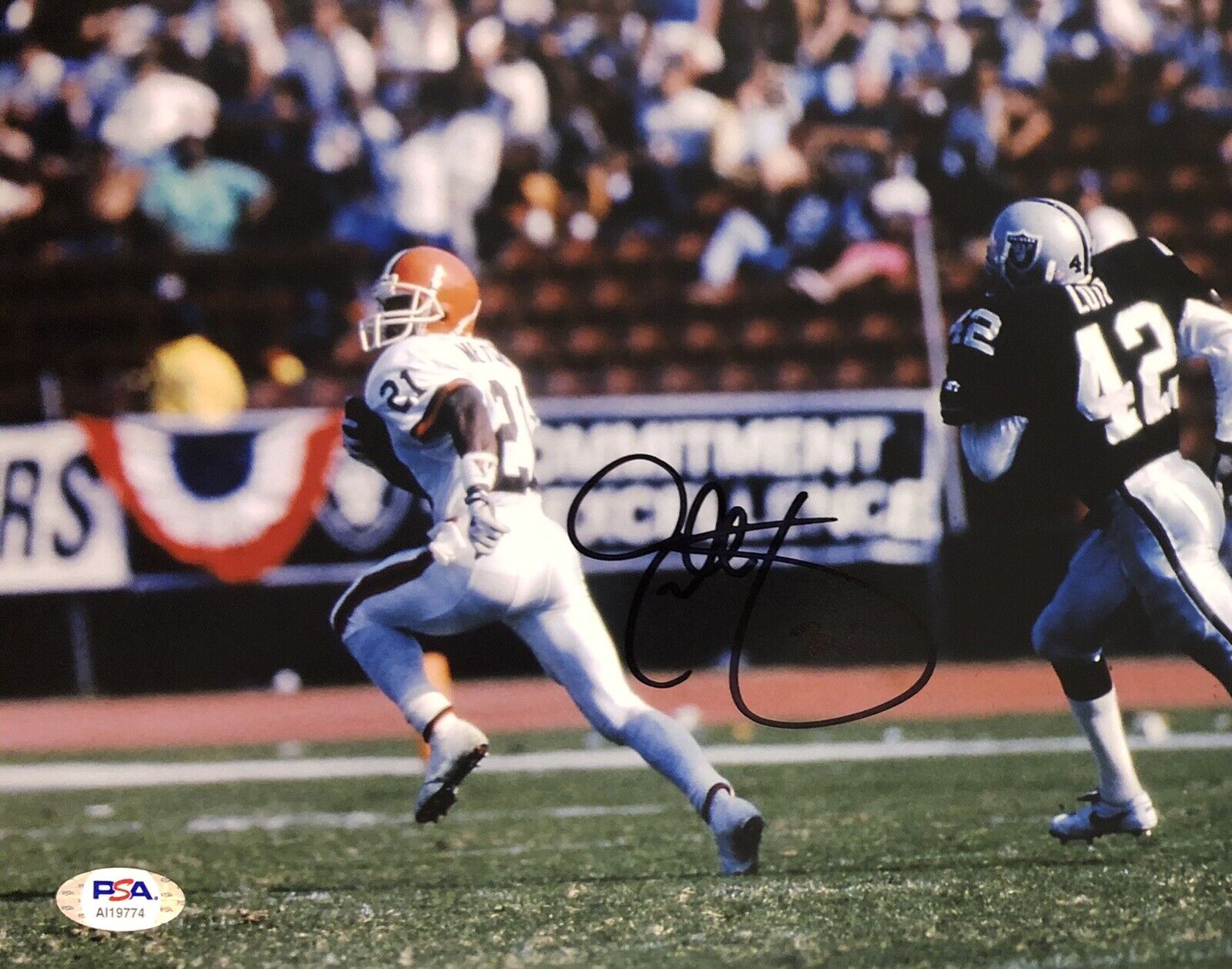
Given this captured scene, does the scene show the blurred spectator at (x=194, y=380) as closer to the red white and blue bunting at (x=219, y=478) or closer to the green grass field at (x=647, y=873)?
the red white and blue bunting at (x=219, y=478)

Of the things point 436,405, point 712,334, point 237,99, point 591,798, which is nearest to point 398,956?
point 436,405

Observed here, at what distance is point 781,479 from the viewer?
4043mm

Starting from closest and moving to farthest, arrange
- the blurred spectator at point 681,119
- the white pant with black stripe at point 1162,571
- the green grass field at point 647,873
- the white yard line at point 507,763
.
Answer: the green grass field at point 647,873, the white pant with black stripe at point 1162,571, the white yard line at point 507,763, the blurred spectator at point 681,119

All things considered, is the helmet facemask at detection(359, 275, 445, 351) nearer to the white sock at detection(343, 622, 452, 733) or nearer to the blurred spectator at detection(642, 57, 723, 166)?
the white sock at detection(343, 622, 452, 733)

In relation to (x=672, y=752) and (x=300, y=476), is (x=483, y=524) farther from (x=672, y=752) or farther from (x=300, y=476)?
(x=300, y=476)

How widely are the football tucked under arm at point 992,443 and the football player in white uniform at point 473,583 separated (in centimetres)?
75

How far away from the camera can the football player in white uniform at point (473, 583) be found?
9.23 ft

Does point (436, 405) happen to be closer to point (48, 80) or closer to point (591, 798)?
point (591, 798)

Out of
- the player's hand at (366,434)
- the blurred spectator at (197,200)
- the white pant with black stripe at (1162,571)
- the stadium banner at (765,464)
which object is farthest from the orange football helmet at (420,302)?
the blurred spectator at (197,200)

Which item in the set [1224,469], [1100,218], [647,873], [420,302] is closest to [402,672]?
[647,873]

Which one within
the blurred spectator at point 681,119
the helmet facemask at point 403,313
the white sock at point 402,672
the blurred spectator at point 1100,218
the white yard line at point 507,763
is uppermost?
the blurred spectator at point 681,119

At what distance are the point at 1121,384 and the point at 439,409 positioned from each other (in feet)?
3.80

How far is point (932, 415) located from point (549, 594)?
1579 millimetres

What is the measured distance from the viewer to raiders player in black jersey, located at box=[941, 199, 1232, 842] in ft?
9.60
